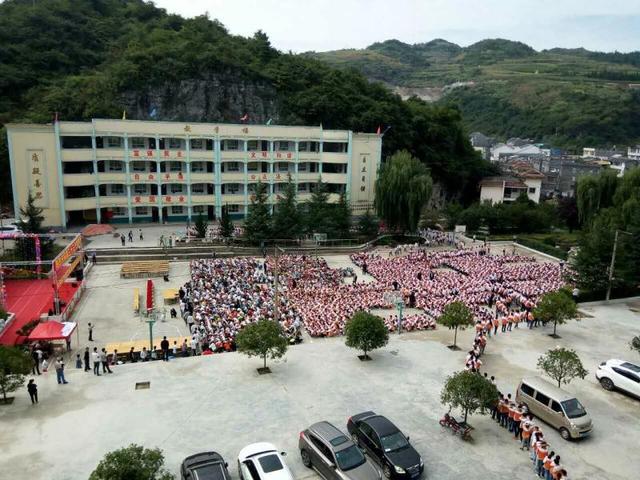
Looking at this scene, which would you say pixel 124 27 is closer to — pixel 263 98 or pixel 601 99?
pixel 263 98

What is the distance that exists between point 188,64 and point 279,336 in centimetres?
4543

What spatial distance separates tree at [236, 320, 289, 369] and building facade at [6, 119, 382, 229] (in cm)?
2677

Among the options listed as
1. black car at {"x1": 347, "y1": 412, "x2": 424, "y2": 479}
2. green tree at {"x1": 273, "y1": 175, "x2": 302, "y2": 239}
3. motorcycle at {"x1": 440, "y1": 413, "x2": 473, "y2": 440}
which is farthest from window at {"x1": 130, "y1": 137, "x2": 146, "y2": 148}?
motorcycle at {"x1": 440, "y1": 413, "x2": 473, "y2": 440}

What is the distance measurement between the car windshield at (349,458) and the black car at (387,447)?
78cm

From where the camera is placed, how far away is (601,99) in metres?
125

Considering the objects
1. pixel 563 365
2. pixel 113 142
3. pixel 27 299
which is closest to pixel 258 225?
pixel 113 142

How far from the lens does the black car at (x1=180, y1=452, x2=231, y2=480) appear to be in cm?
1139

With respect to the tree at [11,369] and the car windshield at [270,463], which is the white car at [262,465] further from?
the tree at [11,369]

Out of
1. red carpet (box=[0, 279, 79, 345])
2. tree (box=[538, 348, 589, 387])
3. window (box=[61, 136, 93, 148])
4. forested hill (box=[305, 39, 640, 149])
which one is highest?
forested hill (box=[305, 39, 640, 149])

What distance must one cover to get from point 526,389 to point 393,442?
547 cm

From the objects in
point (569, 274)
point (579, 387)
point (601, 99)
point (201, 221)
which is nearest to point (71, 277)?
point (201, 221)

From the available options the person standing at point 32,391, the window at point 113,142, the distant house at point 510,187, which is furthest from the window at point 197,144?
the distant house at point 510,187

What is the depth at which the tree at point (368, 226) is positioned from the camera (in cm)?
4222

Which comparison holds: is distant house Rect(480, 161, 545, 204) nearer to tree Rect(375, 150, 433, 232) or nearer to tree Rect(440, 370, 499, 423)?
tree Rect(375, 150, 433, 232)
